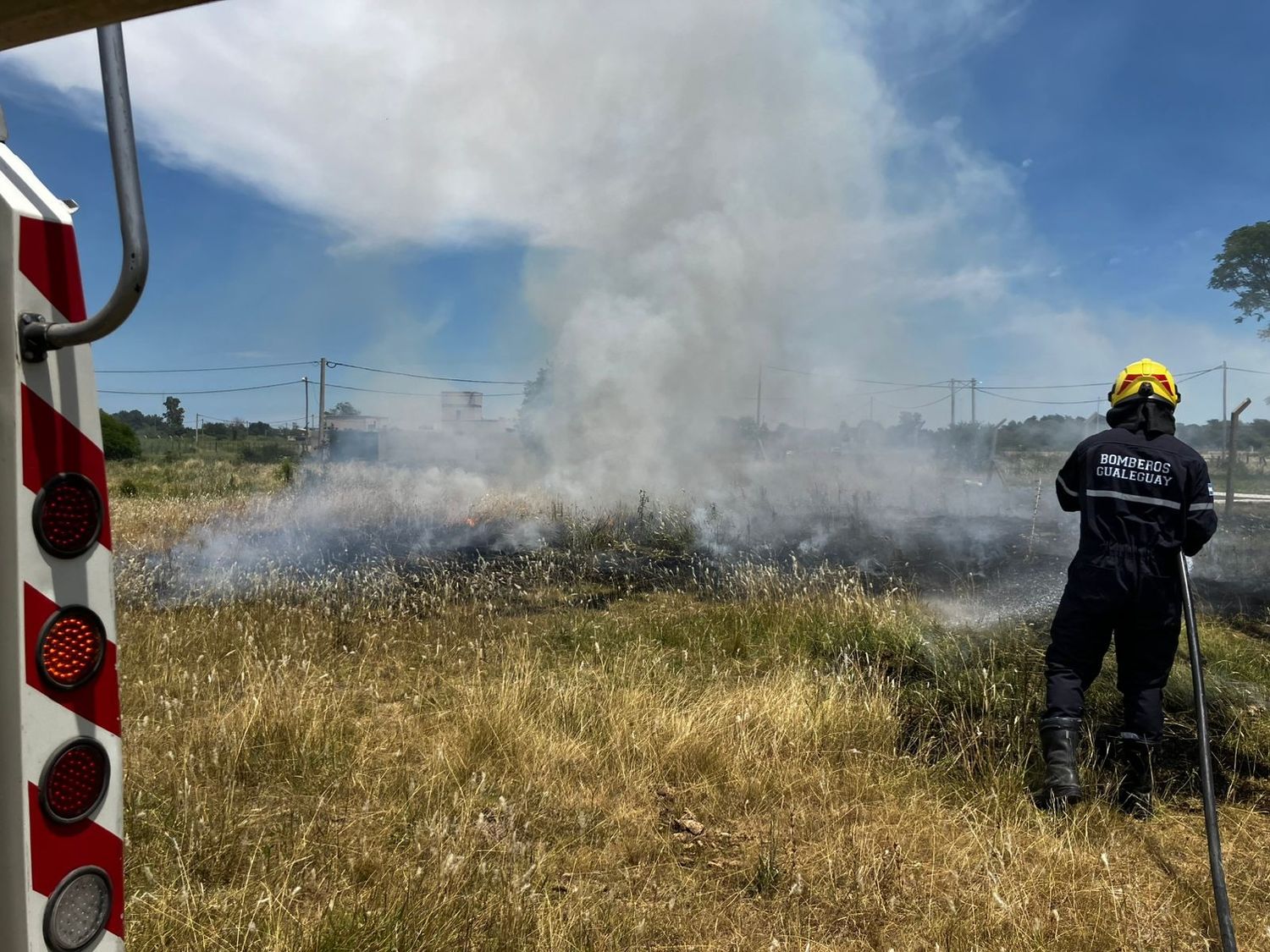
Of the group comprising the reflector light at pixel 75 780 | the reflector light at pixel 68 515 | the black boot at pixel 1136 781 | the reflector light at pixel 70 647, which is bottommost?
the black boot at pixel 1136 781

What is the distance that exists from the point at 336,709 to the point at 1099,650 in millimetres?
3439

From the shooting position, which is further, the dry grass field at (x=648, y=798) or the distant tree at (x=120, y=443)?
the distant tree at (x=120, y=443)

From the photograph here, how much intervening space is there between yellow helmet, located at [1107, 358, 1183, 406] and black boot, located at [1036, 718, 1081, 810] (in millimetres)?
1452

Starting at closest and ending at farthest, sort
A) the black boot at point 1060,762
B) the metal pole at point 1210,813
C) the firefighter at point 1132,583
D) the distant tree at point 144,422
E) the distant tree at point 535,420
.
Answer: the metal pole at point 1210,813 → the black boot at point 1060,762 → the firefighter at point 1132,583 → the distant tree at point 535,420 → the distant tree at point 144,422

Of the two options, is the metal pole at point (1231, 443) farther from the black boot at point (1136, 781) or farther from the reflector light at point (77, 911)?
the reflector light at point (77, 911)

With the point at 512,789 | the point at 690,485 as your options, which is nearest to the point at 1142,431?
the point at 512,789

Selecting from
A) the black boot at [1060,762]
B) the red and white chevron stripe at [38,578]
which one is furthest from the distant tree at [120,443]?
the black boot at [1060,762]

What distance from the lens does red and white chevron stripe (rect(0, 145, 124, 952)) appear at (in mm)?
1104

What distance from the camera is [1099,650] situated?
3.21 m

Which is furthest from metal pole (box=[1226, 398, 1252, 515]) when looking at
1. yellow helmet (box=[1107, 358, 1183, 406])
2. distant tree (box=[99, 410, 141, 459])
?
distant tree (box=[99, 410, 141, 459])

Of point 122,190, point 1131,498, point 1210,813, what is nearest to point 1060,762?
point 1210,813

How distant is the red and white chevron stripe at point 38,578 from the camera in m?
1.10

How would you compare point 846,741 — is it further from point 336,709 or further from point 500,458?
point 500,458

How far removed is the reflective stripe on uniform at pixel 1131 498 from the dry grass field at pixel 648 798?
3.65 feet
